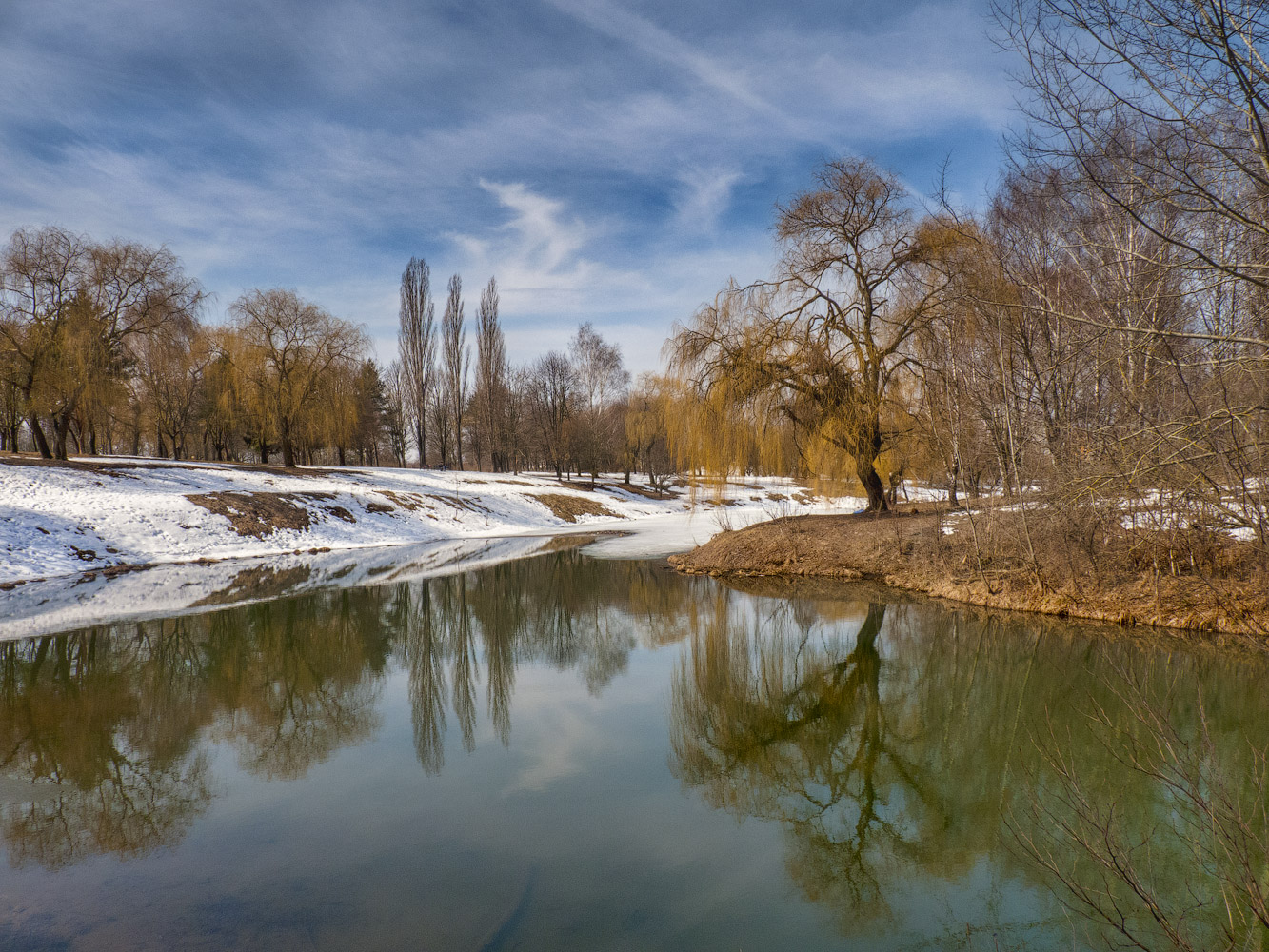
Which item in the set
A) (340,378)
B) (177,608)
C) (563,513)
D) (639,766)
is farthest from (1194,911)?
(340,378)

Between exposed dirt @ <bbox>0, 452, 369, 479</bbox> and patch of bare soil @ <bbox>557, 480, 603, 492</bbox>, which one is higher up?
exposed dirt @ <bbox>0, 452, 369, 479</bbox>

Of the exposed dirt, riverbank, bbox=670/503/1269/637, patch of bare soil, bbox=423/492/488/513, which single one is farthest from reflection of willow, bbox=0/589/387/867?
patch of bare soil, bbox=423/492/488/513

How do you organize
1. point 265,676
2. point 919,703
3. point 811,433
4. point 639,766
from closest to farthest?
point 639,766 → point 919,703 → point 265,676 → point 811,433

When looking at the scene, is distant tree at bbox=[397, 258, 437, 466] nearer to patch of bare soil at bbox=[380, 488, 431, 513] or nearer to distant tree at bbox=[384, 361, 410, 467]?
distant tree at bbox=[384, 361, 410, 467]

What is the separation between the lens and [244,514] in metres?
20.4

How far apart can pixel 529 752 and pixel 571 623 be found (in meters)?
5.37

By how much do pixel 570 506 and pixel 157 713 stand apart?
27012 millimetres

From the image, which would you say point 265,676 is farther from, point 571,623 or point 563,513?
point 563,513

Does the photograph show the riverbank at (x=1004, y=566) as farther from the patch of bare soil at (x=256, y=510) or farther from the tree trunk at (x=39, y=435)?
the tree trunk at (x=39, y=435)

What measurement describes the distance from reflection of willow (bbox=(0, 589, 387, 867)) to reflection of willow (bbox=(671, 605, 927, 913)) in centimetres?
336

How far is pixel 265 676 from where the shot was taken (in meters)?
8.05

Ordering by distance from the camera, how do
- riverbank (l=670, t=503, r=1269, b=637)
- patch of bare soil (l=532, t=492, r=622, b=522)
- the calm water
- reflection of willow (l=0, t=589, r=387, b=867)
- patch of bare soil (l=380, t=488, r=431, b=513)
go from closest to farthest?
the calm water
reflection of willow (l=0, t=589, r=387, b=867)
riverbank (l=670, t=503, r=1269, b=637)
patch of bare soil (l=380, t=488, r=431, b=513)
patch of bare soil (l=532, t=492, r=622, b=522)

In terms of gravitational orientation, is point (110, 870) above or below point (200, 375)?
below

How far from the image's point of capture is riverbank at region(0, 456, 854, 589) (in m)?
15.9
